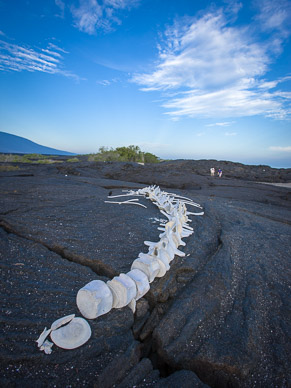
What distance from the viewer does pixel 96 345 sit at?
1.19m

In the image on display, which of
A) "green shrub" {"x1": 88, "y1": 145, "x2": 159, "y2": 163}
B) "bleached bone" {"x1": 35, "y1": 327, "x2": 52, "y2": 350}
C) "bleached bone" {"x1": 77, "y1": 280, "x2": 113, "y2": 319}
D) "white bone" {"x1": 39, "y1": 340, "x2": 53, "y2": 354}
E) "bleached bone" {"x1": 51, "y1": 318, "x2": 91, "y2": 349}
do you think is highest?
"green shrub" {"x1": 88, "y1": 145, "x2": 159, "y2": 163}

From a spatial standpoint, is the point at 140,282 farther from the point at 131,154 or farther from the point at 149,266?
the point at 131,154

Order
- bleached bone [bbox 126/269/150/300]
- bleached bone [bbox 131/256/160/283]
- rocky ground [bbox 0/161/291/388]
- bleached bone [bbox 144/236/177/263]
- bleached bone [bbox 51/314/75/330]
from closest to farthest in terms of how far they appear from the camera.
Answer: rocky ground [bbox 0/161/291/388], bleached bone [bbox 51/314/75/330], bleached bone [bbox 126/269/150/300], bleached bone [bbox 131/256/160/283], bleached bone [bbox 144/236/177/263]

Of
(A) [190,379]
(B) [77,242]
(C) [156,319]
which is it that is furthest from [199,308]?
(B) [77,242]

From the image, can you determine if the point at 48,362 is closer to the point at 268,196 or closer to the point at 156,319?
the point at 156,319

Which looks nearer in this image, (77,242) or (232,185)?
(77,242)

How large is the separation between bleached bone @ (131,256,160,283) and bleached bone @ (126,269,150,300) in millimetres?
61

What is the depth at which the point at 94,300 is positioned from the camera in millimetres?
1303

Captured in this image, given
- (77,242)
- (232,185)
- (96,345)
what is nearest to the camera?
(96,345)

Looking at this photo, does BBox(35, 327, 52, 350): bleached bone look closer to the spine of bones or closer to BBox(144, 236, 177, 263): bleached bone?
the spine of bones

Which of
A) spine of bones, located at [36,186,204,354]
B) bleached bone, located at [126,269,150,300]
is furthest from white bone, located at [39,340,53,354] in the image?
bleached bone, located at [126,269,150,300]

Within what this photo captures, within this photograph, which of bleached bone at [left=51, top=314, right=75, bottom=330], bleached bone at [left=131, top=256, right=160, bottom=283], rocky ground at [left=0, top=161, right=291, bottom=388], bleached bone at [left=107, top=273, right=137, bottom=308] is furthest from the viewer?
bleached bone at [left=131, top=256, right=160, bottom=283]

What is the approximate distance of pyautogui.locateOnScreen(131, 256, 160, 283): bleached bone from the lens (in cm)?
166

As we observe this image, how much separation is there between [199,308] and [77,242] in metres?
1.48
